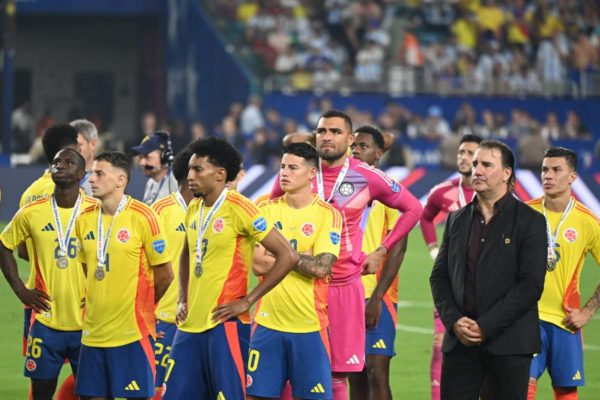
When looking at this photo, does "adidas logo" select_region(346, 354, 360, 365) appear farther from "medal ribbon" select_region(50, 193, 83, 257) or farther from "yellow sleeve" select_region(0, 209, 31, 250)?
"yellow sleeve" select_region(0, 209, 31, 250)

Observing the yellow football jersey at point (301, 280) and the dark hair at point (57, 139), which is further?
the dark hair at point (57, 139)

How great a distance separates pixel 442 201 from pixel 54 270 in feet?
13.1

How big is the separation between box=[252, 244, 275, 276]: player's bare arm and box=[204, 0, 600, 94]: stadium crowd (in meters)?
24.3

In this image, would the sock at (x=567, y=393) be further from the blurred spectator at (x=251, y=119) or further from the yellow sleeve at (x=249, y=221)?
the blurred spectator at (x=251, y=119)

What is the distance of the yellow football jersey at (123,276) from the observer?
29.7 ft

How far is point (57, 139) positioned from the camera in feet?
35.4

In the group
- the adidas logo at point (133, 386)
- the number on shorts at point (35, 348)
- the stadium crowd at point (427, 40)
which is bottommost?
the adidas logo at point (133, 386)

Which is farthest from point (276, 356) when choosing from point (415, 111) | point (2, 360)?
point (415, 111)

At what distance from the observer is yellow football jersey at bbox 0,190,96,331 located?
31.6 ft

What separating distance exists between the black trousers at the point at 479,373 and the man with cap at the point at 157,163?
3.64m

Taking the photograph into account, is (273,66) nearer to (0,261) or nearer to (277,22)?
(277,22)

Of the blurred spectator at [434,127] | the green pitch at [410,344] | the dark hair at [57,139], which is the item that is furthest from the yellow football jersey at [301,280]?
the blurred spectator at [434,127]

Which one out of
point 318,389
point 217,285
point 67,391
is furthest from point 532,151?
point 217,285

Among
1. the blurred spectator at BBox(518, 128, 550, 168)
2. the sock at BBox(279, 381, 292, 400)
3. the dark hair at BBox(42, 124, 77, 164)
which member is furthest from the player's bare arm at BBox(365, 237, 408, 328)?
the blurred spectator at BBox(518, 128, 550, 168)
